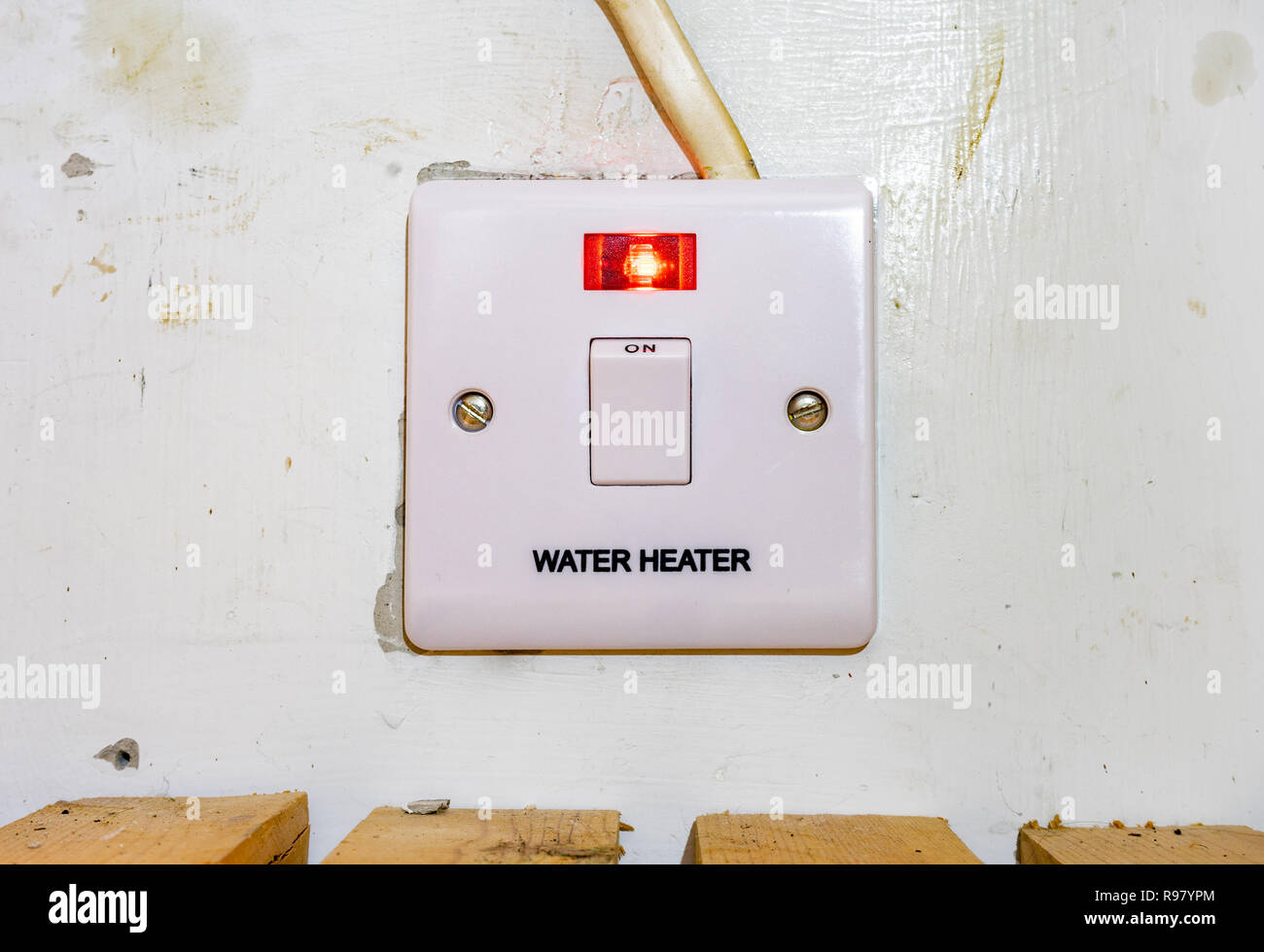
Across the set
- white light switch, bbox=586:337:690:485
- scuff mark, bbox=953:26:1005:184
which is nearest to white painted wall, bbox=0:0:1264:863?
scuff mark, bbox=953:26:1005:184

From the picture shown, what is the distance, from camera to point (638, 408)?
504 mm

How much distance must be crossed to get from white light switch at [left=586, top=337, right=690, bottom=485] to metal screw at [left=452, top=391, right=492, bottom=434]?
2.5 inches

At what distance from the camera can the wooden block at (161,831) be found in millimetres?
462

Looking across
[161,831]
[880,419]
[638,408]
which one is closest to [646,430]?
[638,408]

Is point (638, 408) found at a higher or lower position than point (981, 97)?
lower

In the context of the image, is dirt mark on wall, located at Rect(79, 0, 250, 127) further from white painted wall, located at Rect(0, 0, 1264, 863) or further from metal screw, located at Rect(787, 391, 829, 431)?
metal screw, located at Rect(787, 391, 829, 431)

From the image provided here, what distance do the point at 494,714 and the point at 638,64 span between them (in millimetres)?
427

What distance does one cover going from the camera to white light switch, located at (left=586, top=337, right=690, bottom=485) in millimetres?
503

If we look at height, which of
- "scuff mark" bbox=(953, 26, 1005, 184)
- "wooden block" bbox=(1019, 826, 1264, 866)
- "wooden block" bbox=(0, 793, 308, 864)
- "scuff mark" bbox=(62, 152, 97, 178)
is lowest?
"wooden block" bbox=(1019, 826, 1264, 866)

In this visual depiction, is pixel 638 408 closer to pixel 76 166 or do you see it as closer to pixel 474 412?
pixel 474 412

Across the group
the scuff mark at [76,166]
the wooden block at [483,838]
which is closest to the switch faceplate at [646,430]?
the wooden block at [483,838]

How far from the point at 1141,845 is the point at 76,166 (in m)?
0.79

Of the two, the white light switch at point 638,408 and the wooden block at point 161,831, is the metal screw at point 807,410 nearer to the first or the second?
the white light switch at point 638,408
